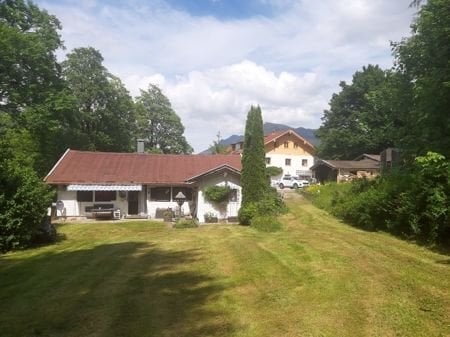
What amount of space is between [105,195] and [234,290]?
23.1m

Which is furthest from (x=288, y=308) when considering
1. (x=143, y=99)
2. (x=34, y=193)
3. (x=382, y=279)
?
(x=143, y=99)

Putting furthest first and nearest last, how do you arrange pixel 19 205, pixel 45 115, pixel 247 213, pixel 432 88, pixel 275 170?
1. pixel 275 170
2. pixel 45 115
3. pixel 247 213
4. pixel 432 88
5. pixel 19 205

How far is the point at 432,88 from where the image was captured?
62.3ft

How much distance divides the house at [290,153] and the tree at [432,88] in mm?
35106

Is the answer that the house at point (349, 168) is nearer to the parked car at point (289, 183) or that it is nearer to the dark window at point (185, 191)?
the parked car at point (289, 183)

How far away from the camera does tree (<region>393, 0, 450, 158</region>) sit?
1859 centimetres

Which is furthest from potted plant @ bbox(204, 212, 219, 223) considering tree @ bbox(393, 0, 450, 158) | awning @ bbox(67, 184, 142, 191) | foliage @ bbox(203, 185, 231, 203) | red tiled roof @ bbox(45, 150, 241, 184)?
tree @ bbox(393, 0, 450, 158)

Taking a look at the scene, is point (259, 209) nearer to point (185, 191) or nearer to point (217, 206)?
point (217, 206)

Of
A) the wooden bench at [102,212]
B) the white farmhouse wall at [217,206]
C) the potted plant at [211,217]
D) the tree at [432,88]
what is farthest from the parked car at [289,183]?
the wooden bench at [102,212]

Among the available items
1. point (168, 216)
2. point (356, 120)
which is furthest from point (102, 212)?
point (356, 120)

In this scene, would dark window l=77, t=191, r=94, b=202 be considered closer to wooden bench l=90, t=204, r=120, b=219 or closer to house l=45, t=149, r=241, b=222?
house l=45, t=149, r=241, b=222

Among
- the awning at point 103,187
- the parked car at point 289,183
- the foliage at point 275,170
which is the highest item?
the foliage at point 275,170

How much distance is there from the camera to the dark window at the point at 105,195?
30.5 metres

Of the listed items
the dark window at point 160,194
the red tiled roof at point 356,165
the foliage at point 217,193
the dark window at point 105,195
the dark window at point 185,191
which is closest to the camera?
the foliage at point 217,193
